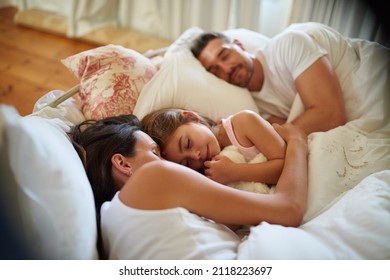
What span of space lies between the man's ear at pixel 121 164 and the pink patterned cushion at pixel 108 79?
Answer: 0.29m

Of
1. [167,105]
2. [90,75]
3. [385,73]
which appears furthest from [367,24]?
[90,75]

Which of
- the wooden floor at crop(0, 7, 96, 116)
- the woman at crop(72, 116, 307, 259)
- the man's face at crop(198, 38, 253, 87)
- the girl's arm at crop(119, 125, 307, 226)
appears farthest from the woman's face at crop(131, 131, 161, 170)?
the man's face at crop(198, 38, 253, 87)

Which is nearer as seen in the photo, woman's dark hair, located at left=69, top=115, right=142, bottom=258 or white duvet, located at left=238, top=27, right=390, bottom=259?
white duvet, located at left=238, top=27, right=390, bottom=259

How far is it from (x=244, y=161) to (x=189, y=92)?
13.5 inches

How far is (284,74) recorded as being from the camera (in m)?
1.28

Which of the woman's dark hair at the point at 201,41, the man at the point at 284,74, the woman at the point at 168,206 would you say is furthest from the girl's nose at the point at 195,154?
the woman's dark hair at the point at 201,41

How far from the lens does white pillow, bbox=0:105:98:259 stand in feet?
1.88

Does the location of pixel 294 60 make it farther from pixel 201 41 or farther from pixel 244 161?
pixel 244 161

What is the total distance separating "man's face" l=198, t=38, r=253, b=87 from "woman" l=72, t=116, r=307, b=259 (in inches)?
22.6

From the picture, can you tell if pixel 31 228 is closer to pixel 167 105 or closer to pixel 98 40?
pixel 167 105

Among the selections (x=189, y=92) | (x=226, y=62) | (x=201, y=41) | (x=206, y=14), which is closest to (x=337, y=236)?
(x=189, y=92)

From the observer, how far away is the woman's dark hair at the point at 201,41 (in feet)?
4.33

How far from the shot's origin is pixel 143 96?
1.12m

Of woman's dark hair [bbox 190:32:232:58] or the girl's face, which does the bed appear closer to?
woman's dark hair [bbox 190:32:232:58]
